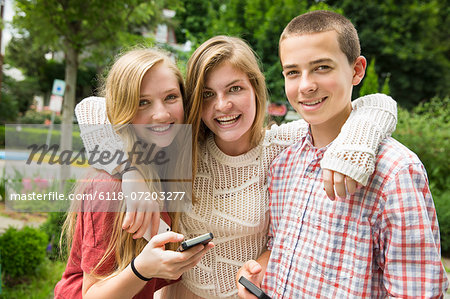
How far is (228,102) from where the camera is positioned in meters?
1.89

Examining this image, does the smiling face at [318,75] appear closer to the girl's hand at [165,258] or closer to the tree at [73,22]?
the girl's hand at [165,258]

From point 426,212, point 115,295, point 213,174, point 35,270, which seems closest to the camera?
point 426,212

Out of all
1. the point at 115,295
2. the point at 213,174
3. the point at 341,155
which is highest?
the point at 341,155

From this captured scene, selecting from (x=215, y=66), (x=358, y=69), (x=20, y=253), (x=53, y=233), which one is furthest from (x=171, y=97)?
(x=53, y=233)

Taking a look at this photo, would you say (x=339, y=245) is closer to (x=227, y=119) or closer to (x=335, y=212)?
(x=335, y=212)

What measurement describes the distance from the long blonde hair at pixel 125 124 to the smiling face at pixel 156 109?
4 centimetres

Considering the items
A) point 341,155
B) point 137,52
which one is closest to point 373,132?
point 341,155

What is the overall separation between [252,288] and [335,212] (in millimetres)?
461

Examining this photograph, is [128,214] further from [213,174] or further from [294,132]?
[294,132]

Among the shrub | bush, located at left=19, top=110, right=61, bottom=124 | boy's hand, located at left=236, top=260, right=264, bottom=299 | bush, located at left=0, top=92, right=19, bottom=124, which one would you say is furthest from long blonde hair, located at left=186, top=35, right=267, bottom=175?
bush, located at left=0, top=92, right=19, bottom=124

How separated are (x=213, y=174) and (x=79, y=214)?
70cm

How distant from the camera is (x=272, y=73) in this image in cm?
1002

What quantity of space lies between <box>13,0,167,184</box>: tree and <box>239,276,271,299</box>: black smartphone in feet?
13.0

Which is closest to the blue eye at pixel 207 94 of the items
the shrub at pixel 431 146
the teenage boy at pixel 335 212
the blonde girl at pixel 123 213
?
the blonde girl at pixel 123 213
